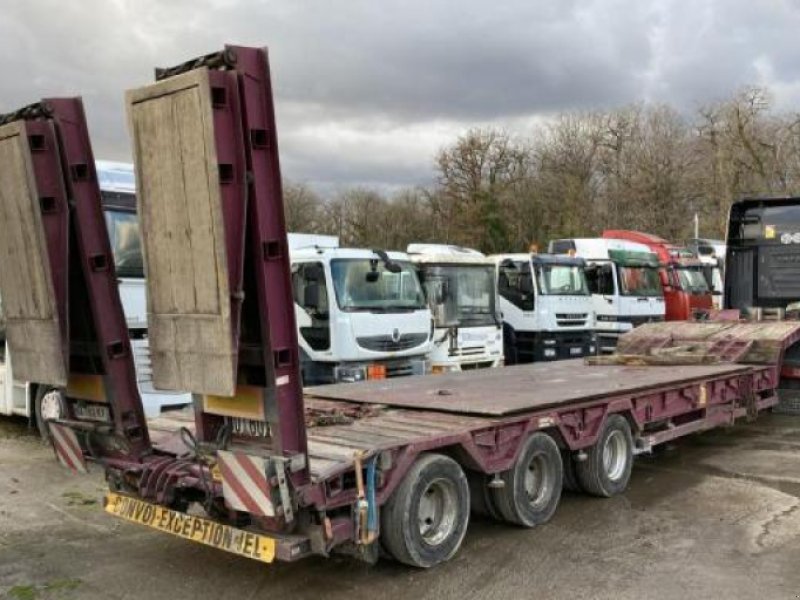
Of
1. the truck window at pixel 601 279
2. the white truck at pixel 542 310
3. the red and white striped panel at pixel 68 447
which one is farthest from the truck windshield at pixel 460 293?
the red and white striped panel at pixel 68 447

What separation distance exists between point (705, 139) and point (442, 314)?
3431 centimetres

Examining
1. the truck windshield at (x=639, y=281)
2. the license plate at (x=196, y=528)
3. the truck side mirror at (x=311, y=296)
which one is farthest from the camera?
the truck windshield at (x=639, y=281)

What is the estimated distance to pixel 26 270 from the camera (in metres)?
5.20

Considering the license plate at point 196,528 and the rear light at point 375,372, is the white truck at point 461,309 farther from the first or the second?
the license plate at point 196,528

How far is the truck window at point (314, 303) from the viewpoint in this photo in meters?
11.5

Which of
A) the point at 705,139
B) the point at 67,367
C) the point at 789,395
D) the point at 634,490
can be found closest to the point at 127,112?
the point at 67,367

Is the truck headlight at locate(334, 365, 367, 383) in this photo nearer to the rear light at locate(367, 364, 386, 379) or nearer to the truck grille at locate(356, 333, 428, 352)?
the rear light at locate(367, 364, 386, 379)

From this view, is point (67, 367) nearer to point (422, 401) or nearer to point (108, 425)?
point (108, 425)

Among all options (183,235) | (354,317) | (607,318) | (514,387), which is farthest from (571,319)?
(183,235)

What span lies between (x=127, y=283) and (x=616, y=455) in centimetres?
558

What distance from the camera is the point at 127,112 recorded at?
15.2ft

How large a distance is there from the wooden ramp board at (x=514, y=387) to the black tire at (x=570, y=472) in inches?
20.9

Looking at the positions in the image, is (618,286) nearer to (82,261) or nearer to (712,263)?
(712,263)

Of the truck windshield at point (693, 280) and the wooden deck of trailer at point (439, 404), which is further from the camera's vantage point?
the truck windshield at point (693, 280)
